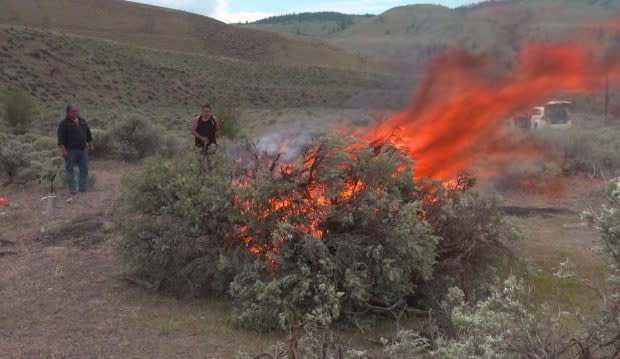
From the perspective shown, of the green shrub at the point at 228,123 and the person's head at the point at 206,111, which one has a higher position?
the person's head at the point at 206,111

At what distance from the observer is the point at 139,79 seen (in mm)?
46719

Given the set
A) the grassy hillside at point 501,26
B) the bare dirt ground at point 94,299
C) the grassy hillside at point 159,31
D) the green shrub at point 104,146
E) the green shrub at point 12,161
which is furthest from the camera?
the grassy hillside at point 159,31

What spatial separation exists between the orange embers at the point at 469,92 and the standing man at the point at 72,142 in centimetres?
606

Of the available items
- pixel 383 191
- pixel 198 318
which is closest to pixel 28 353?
pixel 198 318

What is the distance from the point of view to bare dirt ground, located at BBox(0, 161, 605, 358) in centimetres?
545

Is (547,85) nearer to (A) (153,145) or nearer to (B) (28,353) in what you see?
(B) (28,353)

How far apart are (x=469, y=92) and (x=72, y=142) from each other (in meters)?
7.05

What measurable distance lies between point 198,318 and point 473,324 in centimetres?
339

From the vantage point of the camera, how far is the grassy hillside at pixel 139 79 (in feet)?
130

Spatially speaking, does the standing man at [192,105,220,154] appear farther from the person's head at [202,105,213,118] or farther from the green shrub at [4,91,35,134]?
the green shrub at [4,91,35,134]

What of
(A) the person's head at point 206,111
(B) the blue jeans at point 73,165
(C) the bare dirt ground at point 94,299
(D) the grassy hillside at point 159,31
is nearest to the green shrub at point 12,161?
(B) the blue jeans at point 73,165

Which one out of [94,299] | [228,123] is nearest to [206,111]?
[94,299]

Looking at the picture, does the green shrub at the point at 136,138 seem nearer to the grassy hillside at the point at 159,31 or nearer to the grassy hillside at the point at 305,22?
the grassy hillside at the point at 159,31

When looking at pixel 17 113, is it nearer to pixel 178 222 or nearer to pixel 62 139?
pixel 62 139
